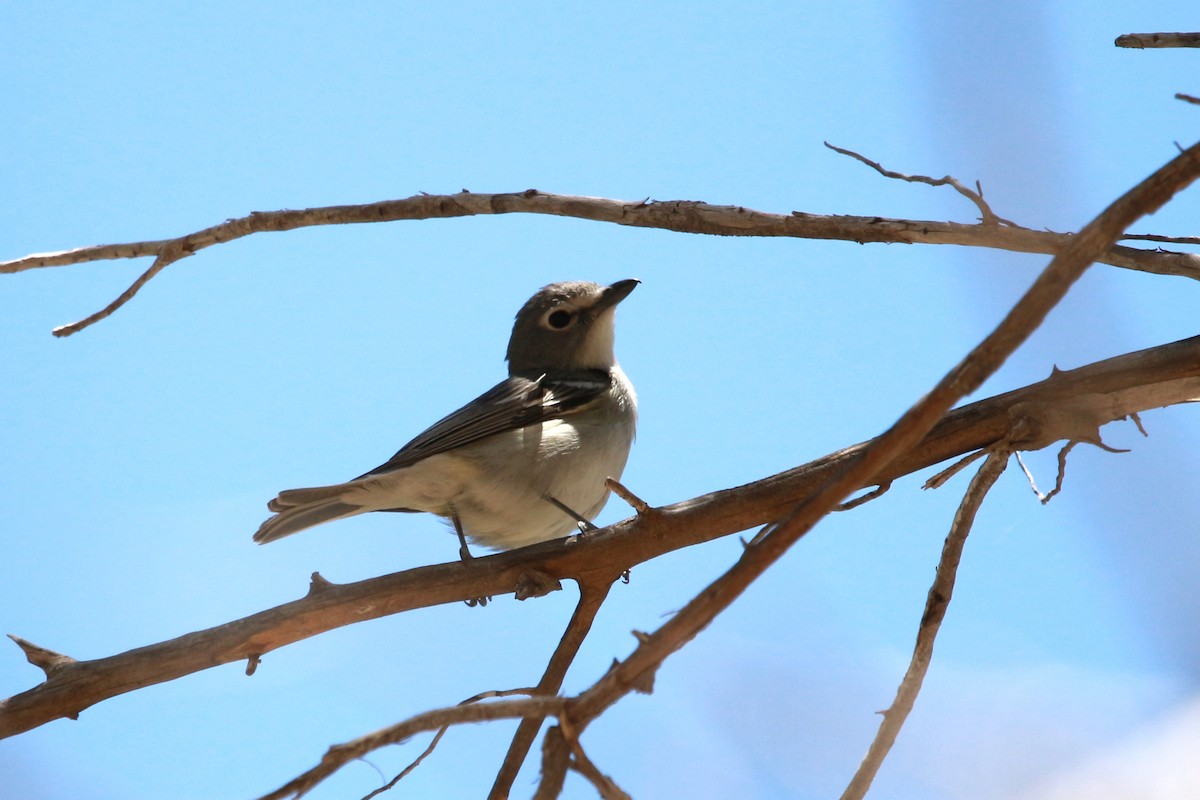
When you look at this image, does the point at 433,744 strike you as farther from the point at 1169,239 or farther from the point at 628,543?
the point at 1169,239

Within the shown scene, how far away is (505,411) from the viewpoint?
5.22m

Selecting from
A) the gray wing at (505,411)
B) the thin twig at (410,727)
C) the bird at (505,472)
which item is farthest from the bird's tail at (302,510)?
the thin twig at (410,727)

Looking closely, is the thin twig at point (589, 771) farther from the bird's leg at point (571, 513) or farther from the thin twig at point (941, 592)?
the bird's leg at point (571, 513)

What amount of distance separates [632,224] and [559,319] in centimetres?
259

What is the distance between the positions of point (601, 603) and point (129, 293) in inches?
81.5

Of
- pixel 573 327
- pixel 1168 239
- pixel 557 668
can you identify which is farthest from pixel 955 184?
pixel 573 327

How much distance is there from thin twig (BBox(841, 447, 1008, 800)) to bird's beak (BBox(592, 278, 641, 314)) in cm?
289

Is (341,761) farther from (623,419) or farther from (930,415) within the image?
(623,419)

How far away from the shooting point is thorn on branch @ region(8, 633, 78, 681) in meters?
3.28

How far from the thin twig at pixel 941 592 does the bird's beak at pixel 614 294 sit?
114 inches

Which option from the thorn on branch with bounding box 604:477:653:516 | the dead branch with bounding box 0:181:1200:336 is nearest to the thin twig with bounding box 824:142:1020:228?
the dead branch with bounding box 0:181:1200:336

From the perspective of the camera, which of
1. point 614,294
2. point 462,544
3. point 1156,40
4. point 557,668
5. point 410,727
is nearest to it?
point 410,727

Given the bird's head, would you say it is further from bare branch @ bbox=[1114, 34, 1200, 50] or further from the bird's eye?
bare branch @ bbox=[1114, 34, 1200, 50]

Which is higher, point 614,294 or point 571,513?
point 614,294
